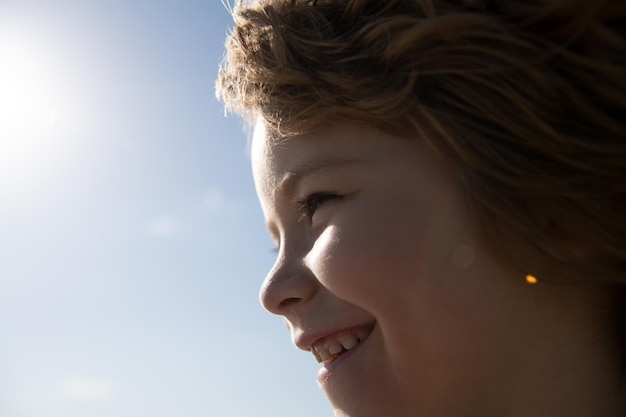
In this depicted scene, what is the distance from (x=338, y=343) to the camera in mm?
1533

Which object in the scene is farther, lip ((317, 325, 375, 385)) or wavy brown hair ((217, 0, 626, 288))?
lip ((317, 325, 375, 385))

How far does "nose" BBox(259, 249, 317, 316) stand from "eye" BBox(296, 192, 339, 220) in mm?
121

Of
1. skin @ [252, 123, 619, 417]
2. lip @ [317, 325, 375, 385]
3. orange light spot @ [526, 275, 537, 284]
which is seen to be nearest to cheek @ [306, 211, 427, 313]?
skin @ [252, 123, 619, 417]

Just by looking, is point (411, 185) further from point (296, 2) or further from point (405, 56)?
point (296, 2)

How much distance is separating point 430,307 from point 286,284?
38 centimetres

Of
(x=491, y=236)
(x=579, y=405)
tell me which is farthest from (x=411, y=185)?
(x=579, y=405)

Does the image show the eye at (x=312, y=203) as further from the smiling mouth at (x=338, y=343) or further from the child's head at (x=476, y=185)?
the smiling mouth at (x=338, y=343)

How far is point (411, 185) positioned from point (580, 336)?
536mm

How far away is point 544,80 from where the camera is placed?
1.37 m

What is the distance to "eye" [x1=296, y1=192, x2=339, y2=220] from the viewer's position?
5.05ft

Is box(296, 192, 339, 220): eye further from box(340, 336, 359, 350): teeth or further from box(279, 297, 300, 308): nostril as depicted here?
box(340, 336, 359, 350): teeth

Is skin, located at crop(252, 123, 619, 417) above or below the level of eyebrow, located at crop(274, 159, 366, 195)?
below

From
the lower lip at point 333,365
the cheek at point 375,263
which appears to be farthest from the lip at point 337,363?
the cheek at point 375,263

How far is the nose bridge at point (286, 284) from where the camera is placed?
155 centimetres
